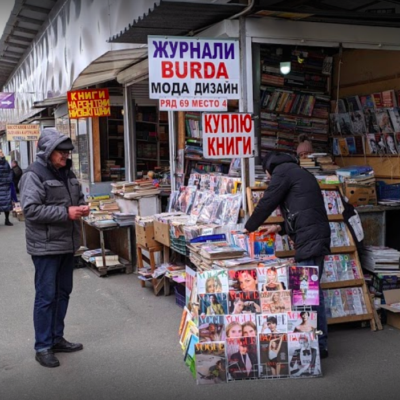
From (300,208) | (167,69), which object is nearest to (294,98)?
(167,69)

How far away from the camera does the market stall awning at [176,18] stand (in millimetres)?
5285

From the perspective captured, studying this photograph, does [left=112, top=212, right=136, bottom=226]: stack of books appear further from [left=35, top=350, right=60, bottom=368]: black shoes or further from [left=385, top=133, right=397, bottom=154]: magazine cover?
[left=385, top=133, right=397, bottom=154]: magazine cover

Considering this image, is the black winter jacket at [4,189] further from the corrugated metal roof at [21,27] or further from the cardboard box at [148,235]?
the cardboard box at [148,235]

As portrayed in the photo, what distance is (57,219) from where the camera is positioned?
4.48 m

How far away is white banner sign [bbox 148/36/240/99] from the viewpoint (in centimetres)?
533

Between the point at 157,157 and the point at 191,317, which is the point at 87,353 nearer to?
the point at 191,317

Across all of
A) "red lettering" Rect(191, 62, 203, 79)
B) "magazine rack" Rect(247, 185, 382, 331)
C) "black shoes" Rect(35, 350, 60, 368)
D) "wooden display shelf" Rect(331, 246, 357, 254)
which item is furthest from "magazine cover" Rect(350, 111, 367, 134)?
"black shoes" Rect(35, 350, 60, 368)

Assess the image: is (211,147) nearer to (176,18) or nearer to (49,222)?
(176,18)

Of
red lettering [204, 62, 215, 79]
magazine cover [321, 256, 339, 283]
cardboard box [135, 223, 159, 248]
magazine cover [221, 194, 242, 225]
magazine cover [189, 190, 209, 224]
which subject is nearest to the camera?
magazine cover [321, 256, 339, 283]

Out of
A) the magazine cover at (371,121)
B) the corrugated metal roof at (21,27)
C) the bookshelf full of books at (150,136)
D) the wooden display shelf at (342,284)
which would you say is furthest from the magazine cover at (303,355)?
the corrugated metal roof at (21,27)

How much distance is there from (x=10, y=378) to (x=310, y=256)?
270 centimetres

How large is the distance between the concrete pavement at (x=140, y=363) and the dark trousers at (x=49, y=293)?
0.27m

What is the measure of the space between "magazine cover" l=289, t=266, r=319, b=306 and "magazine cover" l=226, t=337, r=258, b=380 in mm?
505

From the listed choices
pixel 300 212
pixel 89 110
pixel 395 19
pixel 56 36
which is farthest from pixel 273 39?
pixel 56 36
